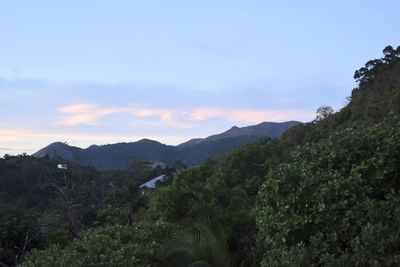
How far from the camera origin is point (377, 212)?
465 cm

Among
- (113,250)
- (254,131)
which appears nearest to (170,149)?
(254,131)

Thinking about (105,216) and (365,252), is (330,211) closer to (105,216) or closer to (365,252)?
(365,252)

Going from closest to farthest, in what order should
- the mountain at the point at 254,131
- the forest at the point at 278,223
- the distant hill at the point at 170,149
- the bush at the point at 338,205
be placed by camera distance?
the bush at the point at 338,205, the forest at the point at 278,223, the distant hill at the point at 170,149, the mountain at the point at 254,131

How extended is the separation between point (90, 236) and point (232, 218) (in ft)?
6.96

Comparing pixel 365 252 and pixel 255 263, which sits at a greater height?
pixel 365 252

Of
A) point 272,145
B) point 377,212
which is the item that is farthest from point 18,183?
point 377,212

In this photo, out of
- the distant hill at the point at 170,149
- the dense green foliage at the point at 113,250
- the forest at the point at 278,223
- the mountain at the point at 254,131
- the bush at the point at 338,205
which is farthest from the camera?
the mountain at the point at 254,131

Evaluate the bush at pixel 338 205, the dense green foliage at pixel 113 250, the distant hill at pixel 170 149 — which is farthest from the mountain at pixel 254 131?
the bush at pixel 338 205

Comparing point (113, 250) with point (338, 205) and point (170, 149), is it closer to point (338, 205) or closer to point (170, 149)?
point (338, 205)

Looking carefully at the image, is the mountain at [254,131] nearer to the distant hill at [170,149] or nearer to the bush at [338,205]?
the distant hill at [170,149]

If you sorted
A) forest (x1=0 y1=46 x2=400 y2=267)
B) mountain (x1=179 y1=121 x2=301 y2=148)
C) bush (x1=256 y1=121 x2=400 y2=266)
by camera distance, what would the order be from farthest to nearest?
mountain (x1=179 y1=121 x2=301 y2=148) < forest (x1=0 y1=46 x2=400 y2=267) < bush (x1=256 y1=121 x2=400 y2=266)

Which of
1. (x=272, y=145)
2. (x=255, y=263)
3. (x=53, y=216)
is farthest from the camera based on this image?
(x=272, y=145)

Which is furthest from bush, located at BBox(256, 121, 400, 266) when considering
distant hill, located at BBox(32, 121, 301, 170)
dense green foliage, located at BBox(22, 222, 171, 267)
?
distant hill, located at BBox(32, 121, 301, 170)

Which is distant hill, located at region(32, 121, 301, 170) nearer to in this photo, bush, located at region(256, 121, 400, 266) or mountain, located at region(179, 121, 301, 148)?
mountain, located at region(179, 121, 301, 148)
